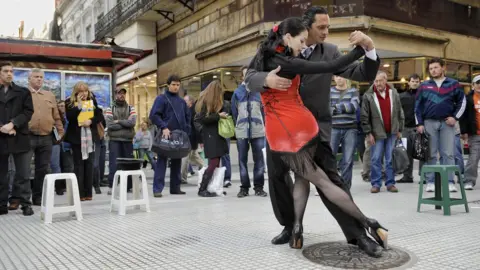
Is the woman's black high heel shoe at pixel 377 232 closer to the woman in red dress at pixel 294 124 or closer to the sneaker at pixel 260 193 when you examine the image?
the woman in red dress at pixel 294 124

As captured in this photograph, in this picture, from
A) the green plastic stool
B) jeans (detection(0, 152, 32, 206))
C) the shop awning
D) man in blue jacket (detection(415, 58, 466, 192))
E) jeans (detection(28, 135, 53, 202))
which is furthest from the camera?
the shop awning

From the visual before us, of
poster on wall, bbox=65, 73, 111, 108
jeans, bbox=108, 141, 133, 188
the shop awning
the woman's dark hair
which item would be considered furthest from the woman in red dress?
poster on wall, bbox=65, 73, 111, 108

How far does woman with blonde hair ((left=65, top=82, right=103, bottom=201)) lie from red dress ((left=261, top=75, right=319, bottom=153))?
4.58 meters

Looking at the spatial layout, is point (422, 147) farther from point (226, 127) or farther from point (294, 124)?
point (294, 124)

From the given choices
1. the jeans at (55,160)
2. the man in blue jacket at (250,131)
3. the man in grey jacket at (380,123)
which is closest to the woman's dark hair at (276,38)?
the man in blue jacket at (250,131)

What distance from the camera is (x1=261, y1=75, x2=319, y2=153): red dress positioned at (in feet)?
11.7

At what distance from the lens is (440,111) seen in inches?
290

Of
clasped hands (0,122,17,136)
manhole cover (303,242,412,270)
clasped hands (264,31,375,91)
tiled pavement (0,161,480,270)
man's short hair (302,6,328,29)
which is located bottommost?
tiled pavement (0,161,480,270)

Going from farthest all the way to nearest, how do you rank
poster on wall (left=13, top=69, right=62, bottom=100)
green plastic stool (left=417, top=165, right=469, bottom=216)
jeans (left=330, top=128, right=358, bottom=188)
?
poster on wall (left=13, top=69, right=62, bottom=100), jeans (left=330, top=128, right=358, bottom=188), green plastic stool (left=417, top=165, right=469, bottom=216)

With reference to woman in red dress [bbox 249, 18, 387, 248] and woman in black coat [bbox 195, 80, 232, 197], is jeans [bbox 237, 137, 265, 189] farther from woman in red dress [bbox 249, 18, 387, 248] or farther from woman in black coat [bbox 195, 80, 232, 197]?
woman in red dress [bbox 249, 18, 387, 248]

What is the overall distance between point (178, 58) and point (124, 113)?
13070 mm

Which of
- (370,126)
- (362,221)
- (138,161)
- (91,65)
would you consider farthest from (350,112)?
(91,65)

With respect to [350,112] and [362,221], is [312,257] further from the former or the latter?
[350,112]

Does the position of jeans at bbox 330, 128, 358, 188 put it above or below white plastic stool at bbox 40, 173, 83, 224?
above
